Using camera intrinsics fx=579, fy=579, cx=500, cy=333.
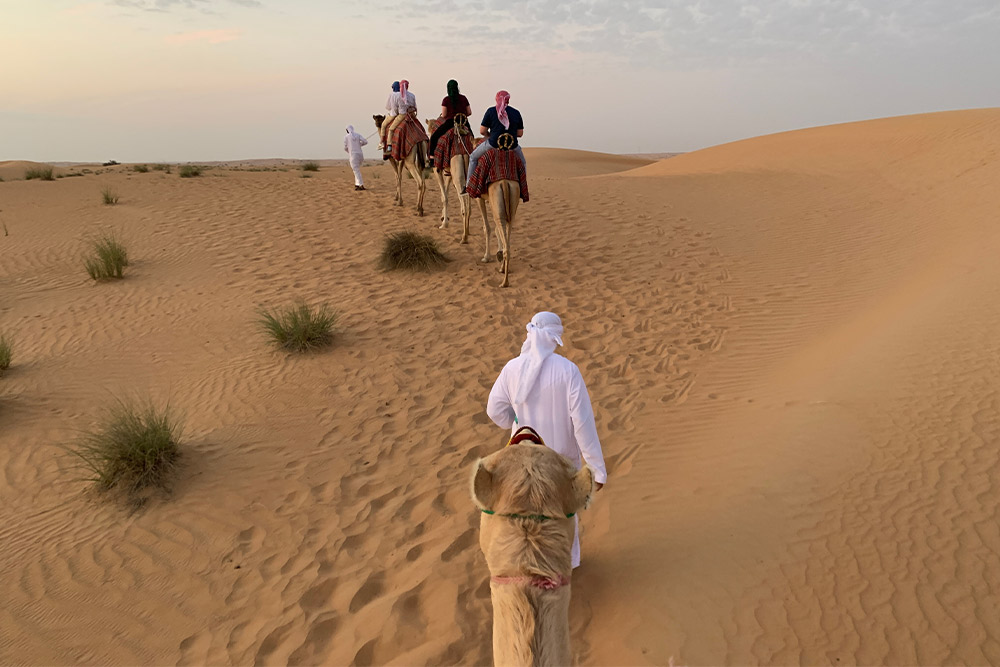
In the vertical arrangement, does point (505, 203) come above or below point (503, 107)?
below

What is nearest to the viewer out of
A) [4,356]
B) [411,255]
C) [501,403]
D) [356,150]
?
[501,403]

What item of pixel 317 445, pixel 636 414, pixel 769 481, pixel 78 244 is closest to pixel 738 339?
pixel 636 414

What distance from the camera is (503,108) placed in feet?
28.0

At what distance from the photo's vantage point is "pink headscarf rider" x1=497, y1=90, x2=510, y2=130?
8414mm

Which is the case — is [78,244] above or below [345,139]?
below

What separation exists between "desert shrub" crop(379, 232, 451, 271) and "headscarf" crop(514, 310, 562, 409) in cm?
697

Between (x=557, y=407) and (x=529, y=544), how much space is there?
129cm

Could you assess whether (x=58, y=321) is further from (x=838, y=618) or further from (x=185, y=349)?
(x=838, y=618)

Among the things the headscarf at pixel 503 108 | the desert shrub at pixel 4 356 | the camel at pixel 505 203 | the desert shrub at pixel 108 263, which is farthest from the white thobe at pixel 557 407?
the desert shrub at pixel 108 263

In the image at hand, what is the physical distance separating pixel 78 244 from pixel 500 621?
43.0 ft

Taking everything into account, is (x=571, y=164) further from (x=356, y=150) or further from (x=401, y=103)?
(x=401, y=103)

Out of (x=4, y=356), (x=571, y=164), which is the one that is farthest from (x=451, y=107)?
(x=571, y=164)

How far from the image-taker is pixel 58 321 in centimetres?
856

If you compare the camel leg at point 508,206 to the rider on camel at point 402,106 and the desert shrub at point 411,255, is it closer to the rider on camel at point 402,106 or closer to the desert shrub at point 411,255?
the desert shrub at point 411,255
